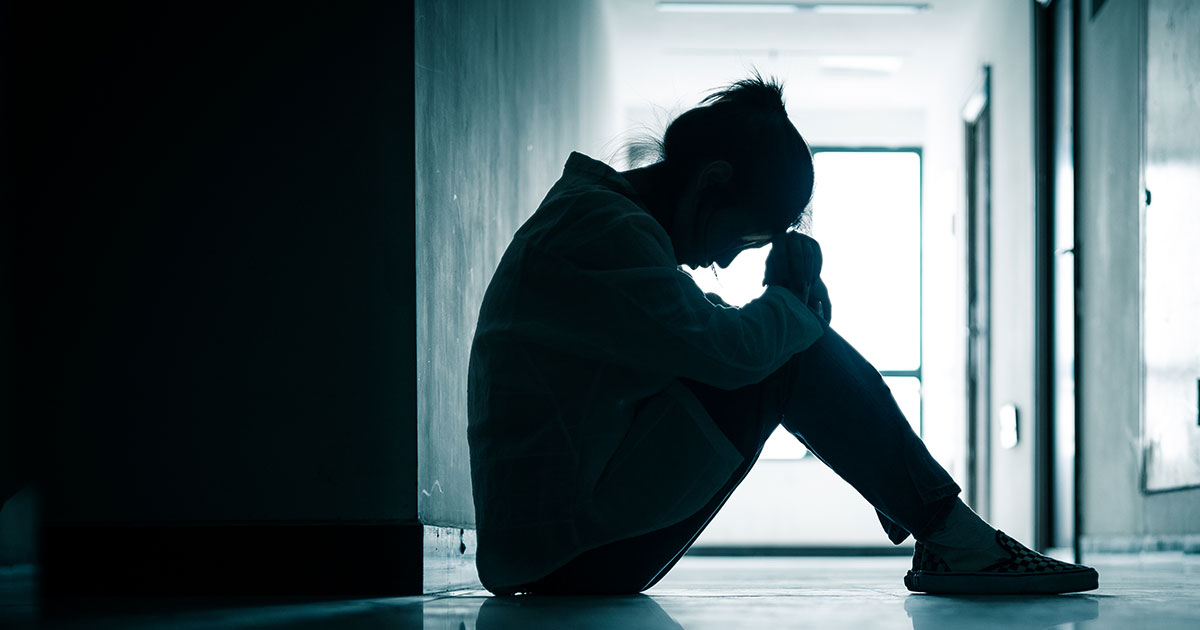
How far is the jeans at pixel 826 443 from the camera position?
4.69 ft

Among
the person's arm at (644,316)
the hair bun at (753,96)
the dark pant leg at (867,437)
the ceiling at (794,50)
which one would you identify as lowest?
the dark pant leg at (867,437)

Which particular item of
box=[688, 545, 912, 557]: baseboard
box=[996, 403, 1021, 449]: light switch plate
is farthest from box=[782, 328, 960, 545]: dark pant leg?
box=[688, 545, 912, 557]: baseboard

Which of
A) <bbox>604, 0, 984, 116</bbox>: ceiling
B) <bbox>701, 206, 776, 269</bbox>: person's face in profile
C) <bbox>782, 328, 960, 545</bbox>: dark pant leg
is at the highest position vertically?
<bbox>604, 0, 984, 116</bbox>: ceiling

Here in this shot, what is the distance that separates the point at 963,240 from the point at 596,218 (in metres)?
5.09

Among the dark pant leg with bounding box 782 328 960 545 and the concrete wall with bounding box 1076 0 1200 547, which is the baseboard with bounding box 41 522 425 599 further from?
the concrete wall with bounding box 1076 0 1200 547

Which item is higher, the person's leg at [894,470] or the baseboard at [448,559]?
the person's leg at [894,470]

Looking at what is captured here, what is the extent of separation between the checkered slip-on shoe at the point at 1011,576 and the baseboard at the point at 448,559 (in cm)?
65

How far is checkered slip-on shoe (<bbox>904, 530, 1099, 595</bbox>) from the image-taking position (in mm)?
1439

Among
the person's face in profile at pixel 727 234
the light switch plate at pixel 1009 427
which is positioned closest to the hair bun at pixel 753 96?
the person's face in profile at pixel 727 234

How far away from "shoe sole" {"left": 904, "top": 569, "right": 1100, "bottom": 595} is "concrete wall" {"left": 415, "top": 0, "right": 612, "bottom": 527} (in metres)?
0.69

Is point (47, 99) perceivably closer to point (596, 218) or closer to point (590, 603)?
point (596, 218)

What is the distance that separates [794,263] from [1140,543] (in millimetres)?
1918

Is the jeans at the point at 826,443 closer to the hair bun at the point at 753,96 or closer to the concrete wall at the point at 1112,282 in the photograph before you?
the hair bun at the point at 753,96

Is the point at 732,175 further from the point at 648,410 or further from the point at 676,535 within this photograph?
the point at 676,535
